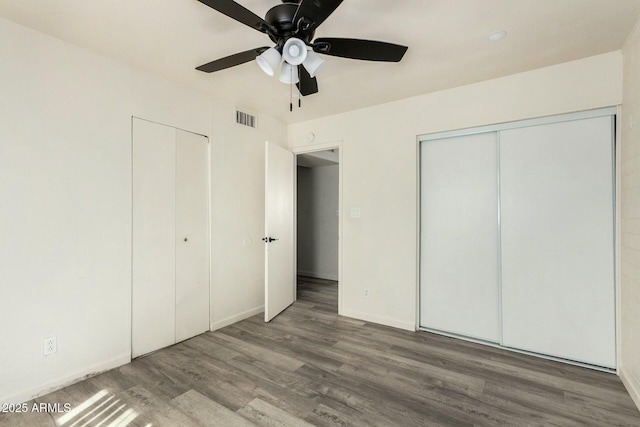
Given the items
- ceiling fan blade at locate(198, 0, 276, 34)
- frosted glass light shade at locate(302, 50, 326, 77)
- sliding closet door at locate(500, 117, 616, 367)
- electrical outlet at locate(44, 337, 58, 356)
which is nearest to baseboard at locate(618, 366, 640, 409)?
sliding closet door at locate(500, 117, 616, 367)

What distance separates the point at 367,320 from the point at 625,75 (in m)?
3.16

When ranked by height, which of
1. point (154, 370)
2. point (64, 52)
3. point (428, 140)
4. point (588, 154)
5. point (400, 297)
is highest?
point (64, 52)

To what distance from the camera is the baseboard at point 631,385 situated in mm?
2020

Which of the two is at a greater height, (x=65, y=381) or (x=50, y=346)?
(x=50, y=346)

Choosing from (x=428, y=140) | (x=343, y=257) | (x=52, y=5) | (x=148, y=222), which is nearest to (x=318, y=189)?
(x=343, y=257)

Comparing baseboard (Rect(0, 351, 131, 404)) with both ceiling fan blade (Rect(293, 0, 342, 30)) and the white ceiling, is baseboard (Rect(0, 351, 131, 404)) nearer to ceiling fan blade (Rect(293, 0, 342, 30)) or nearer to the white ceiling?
the white ceiling

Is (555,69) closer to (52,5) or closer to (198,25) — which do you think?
(198,25)

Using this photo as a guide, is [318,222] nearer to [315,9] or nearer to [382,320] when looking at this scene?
[382,320]

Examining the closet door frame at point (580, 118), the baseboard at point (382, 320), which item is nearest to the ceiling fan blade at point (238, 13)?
the closet door frame at point (580, 118)

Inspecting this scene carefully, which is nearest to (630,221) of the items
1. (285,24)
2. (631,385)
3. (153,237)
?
(631,385)

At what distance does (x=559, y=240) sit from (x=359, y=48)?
2.34 m

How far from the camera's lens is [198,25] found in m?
2.05

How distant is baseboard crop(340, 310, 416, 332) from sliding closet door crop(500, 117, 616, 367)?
90 centimetres

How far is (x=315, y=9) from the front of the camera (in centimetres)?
142
